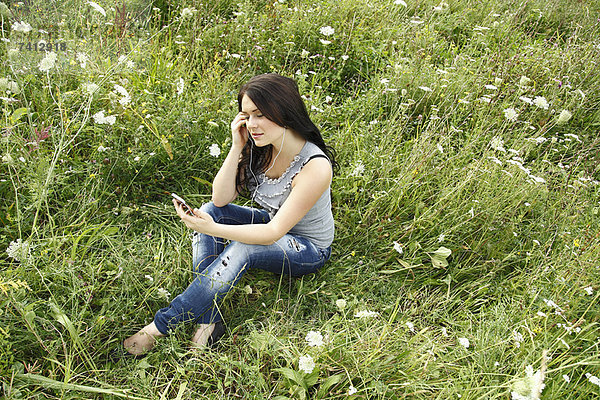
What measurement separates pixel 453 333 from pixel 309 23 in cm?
259

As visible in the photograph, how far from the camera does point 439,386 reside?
1.78m

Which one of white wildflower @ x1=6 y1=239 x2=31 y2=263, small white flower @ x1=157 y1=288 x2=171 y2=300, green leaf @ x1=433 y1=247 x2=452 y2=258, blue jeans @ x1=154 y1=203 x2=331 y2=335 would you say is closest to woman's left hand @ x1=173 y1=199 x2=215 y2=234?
blue jeans @ x1=154 y1=203 x2=331 y2=335

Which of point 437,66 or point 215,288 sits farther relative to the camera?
point 437,66

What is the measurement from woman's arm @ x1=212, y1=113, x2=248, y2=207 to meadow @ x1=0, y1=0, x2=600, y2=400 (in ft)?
0.93

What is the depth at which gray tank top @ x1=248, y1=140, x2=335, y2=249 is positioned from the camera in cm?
211

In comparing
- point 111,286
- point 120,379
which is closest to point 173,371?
point 120,379

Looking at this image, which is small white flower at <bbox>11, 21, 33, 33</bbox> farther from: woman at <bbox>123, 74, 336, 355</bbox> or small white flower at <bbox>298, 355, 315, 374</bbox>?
small white flower at <bbox>298, 355, 315, 374</bbox>

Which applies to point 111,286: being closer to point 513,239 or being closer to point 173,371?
point 173,371

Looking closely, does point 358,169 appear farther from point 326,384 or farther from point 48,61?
point 48,61

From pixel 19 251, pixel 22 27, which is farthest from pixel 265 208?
pixel 22 27

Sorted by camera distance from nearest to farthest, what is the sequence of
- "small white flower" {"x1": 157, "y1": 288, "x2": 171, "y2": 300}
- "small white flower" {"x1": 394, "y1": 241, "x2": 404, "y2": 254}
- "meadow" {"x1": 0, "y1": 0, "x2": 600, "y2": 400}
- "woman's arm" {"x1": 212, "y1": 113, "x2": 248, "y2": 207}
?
1. "meadow" {"x1": 0, "y1": 0, "x2": 600, "y2": 400}
2. "small white flower" {"x1": 157, "y1": 288, "x2": 171, "y2": 300}
3. "woman's arm" {"x1": 212, "y1": 113, "x2": 248, "y2": 207}
4. "small white flower" {"x1": 394, "y1": 241, "x2": 404, "y2": 254}

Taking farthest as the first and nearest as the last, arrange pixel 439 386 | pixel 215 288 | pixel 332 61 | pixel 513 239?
pixel 332 61, pixel 513 239, pixel 215 288, pixel 439 386

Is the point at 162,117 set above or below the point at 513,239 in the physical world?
above

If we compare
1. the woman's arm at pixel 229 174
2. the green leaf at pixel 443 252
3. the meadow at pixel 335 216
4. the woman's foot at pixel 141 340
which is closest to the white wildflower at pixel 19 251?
the meadow at pixel 335 216
